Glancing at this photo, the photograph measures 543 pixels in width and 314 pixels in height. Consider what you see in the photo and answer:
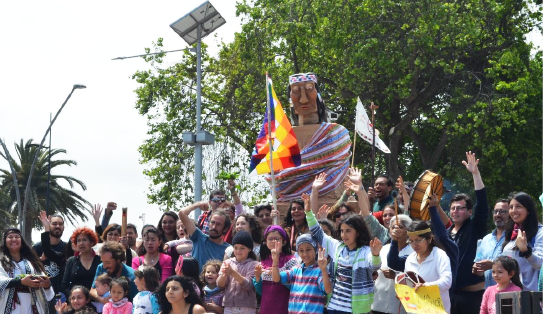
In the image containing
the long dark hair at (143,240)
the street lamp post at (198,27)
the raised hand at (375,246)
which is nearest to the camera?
the raised hand at (375,246)

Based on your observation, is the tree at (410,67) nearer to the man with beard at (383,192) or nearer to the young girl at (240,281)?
the man with beard at (383,192)

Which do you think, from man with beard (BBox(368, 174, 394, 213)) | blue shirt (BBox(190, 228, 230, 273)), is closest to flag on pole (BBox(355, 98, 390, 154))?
man with beard (BBox(368, 174, 394, 213))

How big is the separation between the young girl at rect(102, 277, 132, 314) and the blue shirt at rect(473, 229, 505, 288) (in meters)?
3.66

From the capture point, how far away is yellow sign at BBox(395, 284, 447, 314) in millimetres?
7551

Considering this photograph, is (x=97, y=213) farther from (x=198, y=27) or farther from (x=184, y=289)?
(x=198, y=27)

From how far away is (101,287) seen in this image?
10.2 metres

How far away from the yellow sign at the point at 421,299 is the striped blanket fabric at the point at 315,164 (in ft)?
18.0

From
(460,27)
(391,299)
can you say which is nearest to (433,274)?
(391,299)

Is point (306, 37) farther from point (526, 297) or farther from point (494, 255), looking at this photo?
point (526, 297)

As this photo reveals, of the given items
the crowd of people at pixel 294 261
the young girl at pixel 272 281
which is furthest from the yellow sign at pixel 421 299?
the young girl at pixel 272 281

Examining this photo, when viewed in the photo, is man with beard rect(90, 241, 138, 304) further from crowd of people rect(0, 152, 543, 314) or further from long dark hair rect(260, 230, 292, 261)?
long dark hair rect(260, 230, 292, 261)

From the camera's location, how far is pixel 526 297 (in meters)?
4.62

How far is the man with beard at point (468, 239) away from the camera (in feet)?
29.1

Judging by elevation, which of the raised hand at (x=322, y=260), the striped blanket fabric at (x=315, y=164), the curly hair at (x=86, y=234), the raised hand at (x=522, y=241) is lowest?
the raised hand at (x=322, y=260)
